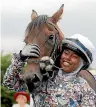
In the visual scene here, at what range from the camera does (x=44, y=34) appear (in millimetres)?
3938

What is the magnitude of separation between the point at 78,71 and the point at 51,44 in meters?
0.33

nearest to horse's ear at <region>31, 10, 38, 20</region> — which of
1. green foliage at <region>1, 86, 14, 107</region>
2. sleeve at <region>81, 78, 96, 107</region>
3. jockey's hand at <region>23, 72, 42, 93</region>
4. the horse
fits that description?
the horse

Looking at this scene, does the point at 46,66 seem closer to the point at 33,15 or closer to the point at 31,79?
the point at 31,79

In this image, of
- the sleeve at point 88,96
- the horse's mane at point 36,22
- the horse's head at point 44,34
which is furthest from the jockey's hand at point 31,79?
the horse's mane at point 36,22

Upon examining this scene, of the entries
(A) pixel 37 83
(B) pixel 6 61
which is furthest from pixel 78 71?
(B) pixel 6 61

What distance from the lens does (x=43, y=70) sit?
3.73 meters

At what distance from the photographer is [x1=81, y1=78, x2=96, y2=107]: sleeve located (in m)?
3.70

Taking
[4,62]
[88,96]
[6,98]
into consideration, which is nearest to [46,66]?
[88,96]

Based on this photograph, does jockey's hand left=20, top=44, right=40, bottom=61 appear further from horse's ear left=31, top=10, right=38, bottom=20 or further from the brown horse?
horse's ear left=31, top=10, right=38, bottom=20

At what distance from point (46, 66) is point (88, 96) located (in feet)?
1.38

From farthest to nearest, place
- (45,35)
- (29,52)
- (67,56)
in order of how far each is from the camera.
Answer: (45,35) → (67,56) → (29,52)

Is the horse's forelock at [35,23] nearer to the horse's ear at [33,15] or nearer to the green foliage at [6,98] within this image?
the horse's ear at [33,15]

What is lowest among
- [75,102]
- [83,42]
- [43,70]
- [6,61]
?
[75,102]

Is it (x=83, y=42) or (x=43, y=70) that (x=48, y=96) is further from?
(x=83, y=42)
